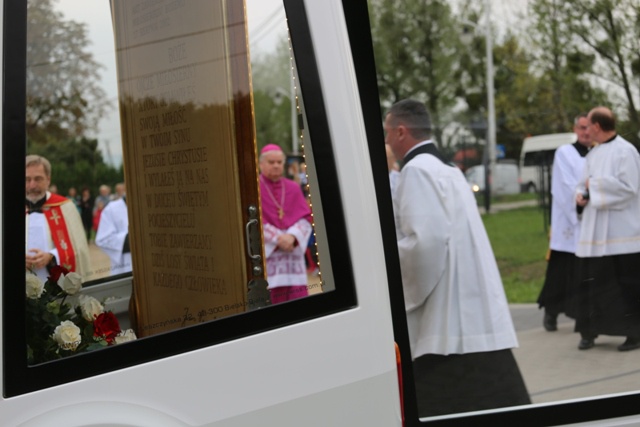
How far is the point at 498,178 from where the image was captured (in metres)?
4.95

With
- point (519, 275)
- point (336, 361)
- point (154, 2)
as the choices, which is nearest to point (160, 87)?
point (154, 2)

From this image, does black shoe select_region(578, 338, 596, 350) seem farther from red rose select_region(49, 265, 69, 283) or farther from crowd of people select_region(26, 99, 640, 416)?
red rose select_region(49, 265, 69, 283)

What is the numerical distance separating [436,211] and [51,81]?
1992 mm

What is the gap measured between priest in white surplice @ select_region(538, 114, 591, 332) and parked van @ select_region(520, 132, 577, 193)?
2.5 inches

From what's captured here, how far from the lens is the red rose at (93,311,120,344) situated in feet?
8.26

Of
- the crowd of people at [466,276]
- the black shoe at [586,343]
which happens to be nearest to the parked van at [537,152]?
the crowd of people at [466,276]

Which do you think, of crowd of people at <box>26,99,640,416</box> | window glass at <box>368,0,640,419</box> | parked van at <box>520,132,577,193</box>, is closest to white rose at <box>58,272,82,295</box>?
crowd of people at <box>26,99,640,416</box>

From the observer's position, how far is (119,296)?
278 centimetres

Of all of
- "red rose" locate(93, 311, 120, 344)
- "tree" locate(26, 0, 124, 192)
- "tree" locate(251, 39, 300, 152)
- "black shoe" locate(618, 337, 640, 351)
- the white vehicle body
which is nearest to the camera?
the white vehicle body

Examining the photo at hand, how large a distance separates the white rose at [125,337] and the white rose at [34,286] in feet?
0.71

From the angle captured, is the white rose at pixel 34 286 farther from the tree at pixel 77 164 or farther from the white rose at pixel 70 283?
the tree at pixel 77 164

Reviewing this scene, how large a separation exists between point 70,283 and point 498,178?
2760mm

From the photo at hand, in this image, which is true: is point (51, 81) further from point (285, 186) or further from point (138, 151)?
point (285, 186)

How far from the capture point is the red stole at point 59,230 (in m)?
2.78
